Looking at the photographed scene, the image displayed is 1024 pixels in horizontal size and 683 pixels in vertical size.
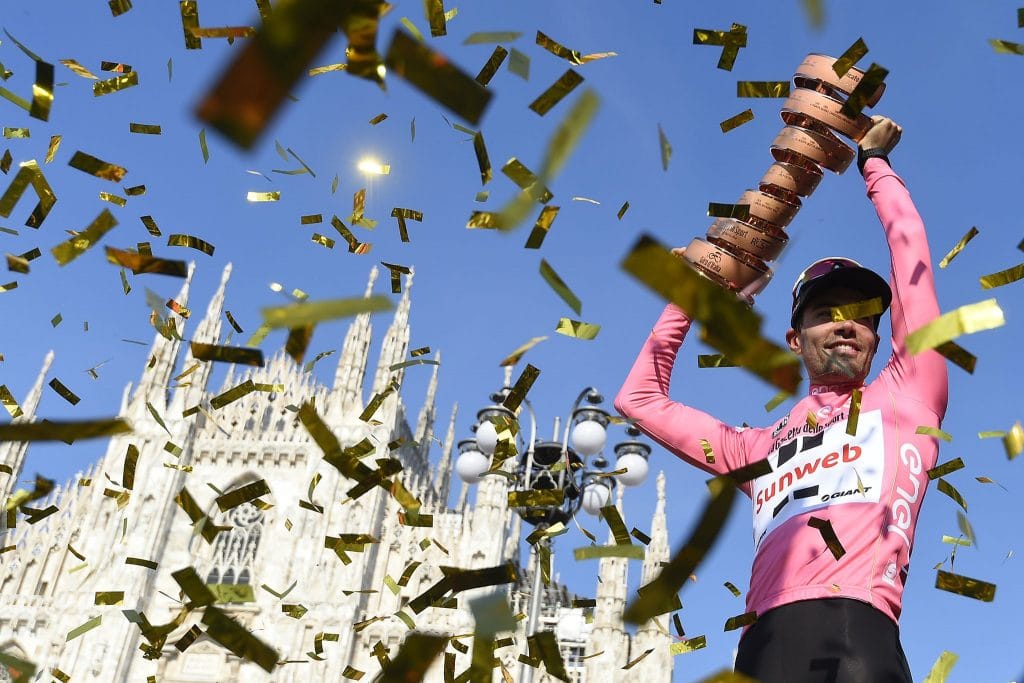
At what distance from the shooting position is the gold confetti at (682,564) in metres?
1.76

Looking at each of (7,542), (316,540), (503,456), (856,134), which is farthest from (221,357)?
(7,542)

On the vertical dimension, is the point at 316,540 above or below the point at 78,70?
above

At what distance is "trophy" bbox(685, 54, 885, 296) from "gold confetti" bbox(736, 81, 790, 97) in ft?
0.24

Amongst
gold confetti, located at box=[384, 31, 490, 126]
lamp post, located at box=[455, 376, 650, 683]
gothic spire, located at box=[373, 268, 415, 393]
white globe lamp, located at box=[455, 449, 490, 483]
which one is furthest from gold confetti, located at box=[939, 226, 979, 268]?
gothic spire, located at box=[373, 268, 415, 393]

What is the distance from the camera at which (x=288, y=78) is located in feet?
4.02

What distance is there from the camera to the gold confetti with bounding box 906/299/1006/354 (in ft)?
5.64

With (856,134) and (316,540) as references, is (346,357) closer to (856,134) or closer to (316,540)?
(316,540)

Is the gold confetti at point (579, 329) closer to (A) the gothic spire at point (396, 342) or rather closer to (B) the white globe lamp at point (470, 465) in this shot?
(B) the white globe lamp at point (470, 465)

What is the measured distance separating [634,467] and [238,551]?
17994 millimetres

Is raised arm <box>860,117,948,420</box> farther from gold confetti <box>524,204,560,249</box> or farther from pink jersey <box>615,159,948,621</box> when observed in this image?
gold confetti <box>524,204,560,249</box>

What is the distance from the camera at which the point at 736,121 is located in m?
2.68

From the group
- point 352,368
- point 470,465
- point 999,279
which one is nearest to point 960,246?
point 999,279

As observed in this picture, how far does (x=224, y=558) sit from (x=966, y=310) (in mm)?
24888

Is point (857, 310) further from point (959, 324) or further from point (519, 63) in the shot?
point (519, 63)
